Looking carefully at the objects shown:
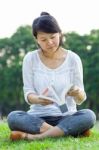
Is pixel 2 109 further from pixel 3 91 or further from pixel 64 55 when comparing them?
pixel 64 55

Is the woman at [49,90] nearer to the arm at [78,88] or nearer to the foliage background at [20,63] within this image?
the arm at [78,88]

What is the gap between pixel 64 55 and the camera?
713 centimetres

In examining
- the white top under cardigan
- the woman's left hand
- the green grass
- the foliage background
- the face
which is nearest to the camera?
the green grass

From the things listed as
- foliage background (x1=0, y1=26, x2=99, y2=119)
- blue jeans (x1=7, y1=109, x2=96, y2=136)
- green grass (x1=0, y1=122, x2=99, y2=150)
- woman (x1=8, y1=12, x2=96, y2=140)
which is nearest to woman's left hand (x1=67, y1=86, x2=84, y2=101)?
woman (x1=8, y1=12, x2=96, y2=140)

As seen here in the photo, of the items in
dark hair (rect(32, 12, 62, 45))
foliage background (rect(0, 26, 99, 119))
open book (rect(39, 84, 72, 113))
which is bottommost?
foliage background (rect(0, 26, 99, 119))

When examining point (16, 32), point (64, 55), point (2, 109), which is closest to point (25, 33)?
point (16, 32)

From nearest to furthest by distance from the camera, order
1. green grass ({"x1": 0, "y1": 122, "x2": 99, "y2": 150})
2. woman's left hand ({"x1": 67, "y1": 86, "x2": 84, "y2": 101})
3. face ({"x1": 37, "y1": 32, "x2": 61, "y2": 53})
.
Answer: green grass ({"x1": 0, "y1": 122, "x2": 99, "y2": 150}) → woman's left hand ({"x1": 67, "y1": 86, "x2": 84, "y2": 101}) → face ({"x1": 37, "y1": 32, "x2": 61, "y2": 53})

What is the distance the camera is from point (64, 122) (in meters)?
6.66

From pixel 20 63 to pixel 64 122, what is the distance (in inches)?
1801

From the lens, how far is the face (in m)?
6.67

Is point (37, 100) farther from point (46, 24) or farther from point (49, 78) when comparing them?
point (46, 24)

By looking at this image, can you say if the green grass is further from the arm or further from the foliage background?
the foliage background

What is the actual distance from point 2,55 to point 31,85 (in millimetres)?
48574

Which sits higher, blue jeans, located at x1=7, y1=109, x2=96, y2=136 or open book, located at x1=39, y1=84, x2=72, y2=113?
open book, located at x1=39, y1=84, x2=72, y2=113
